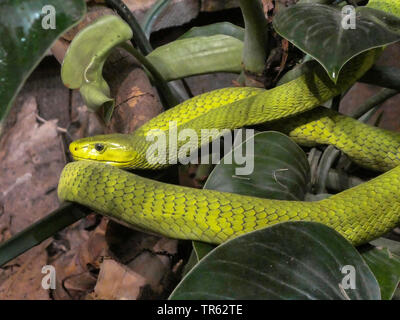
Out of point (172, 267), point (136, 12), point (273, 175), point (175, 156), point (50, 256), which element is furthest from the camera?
point (136, 12)

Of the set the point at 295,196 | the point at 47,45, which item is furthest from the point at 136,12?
the point at 47,45

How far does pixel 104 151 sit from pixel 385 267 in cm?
78

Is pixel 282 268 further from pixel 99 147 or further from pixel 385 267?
pixel 99 147

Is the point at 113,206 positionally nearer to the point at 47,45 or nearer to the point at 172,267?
the point at 172,267

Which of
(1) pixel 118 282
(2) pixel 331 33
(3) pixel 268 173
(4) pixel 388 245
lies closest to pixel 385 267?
(4) pixel 388 245

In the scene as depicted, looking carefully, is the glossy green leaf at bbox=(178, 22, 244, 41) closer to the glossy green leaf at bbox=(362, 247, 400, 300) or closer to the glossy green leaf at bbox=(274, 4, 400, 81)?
the glossy green leaf at bbox=(274, 4, 400, 81)

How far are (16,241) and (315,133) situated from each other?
0.82 meters

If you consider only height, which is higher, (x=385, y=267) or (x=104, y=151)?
(x=104, y=151)

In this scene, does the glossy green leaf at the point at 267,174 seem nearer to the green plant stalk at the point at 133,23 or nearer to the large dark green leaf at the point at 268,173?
the large dark green leaf at the point at 268,173

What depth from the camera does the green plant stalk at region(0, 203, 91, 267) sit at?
0.80 meters

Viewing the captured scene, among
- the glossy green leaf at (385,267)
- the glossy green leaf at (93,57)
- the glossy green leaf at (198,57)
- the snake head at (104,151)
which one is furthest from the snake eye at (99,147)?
the glossy green leaf at (385,267)

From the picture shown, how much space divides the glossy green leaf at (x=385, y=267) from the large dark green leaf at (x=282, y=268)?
0.35 ft

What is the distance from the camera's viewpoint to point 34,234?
822mm
